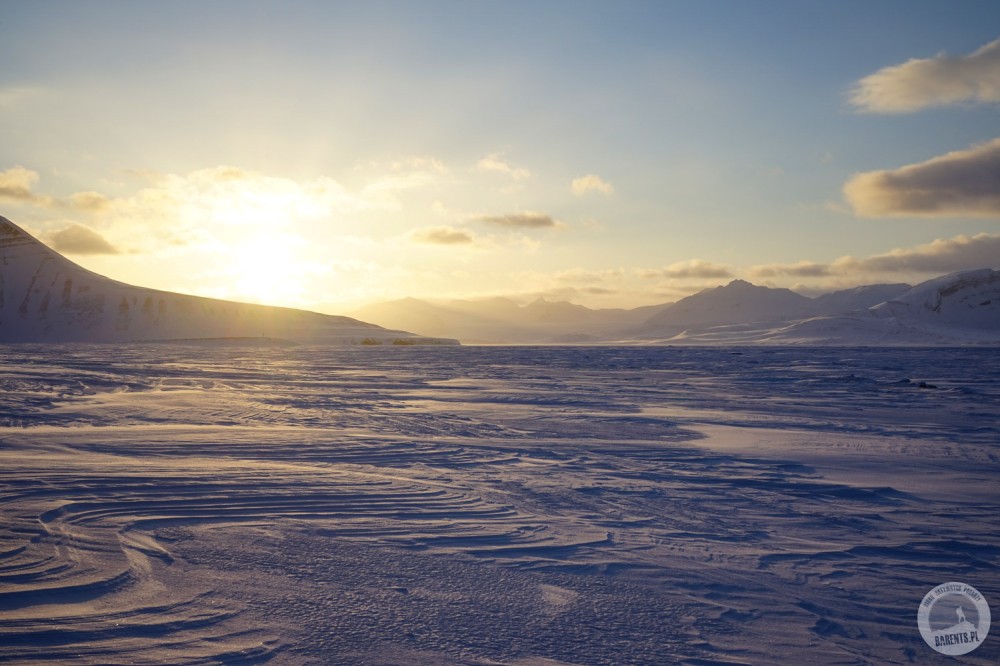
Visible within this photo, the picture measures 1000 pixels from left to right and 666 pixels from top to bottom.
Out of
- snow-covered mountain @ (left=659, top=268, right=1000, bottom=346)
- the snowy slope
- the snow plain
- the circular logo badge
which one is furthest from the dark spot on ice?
Result: the snowy slope

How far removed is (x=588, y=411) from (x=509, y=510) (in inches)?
362

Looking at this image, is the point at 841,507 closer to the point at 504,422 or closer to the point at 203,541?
the point at 203,541

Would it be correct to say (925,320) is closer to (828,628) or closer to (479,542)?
(479,542)

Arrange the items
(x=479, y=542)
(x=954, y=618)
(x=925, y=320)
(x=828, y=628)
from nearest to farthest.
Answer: (x=828, y=628) → (x=954, y=618) → (x=479, y=542) → (x=925, y=320)

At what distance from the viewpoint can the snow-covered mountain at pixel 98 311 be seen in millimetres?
106000

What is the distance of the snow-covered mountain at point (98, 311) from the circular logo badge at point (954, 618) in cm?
10837

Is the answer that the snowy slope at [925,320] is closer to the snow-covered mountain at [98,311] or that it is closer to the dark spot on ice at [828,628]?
the snow-covered mountain at [98,311]

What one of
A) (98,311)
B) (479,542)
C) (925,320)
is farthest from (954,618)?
(925,320)

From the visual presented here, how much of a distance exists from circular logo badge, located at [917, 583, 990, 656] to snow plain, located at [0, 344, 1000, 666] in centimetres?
8

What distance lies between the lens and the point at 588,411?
1541 centimetres

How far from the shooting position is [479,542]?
5410 millimetres

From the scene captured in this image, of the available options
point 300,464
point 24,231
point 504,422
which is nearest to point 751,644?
point 300,464

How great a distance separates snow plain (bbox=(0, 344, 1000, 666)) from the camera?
12.2 ft

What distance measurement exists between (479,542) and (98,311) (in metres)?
125
